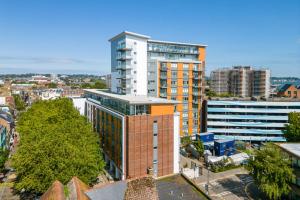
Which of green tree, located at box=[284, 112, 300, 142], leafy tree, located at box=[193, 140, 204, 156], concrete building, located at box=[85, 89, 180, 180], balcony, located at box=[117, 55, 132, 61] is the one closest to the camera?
concrete building, located at box=[85, 89, 180, 180]

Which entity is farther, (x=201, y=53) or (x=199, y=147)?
(x=201, y=53)

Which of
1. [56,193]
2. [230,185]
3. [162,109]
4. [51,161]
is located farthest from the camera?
[230,185]

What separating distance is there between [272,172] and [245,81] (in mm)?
120090

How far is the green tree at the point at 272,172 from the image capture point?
39.1 meters

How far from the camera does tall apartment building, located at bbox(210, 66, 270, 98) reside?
147 m

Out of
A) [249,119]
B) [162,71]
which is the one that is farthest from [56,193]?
[249,119]

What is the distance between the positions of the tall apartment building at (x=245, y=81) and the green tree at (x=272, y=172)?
10821 centimetres

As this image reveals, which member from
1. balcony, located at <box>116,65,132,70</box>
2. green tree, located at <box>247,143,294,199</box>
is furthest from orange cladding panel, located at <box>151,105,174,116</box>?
balcony, located at <box>116,65,132,70</box>

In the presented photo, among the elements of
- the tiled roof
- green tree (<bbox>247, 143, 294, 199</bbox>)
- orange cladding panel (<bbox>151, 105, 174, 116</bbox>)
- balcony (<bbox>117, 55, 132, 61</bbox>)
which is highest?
balcony (<bbox>117, 55, 132, 61</bbox>)

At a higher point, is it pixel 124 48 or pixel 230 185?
pixel 124 48

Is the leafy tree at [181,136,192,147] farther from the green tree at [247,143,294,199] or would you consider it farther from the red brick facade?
the green tree at [247,143,294,199]

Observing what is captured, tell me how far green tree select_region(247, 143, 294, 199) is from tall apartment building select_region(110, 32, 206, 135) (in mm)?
35908

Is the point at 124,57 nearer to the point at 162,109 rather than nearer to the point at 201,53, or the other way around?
the point at 162,109

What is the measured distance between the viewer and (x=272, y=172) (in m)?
39.5
